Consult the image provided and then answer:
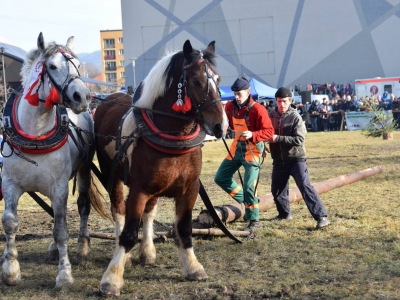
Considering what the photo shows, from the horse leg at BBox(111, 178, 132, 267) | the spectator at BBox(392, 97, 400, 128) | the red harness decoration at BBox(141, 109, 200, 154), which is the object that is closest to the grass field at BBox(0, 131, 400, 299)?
the horse leg at BBox(111, 178, 132, 267)

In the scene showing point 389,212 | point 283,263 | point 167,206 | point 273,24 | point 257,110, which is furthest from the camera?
point 273,24

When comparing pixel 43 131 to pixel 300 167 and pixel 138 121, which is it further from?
pixel 300 167

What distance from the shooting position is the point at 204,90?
520cm

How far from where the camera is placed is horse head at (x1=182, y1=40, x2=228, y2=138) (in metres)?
5.12

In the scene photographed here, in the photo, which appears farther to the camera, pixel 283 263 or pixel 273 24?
pixel 273 24

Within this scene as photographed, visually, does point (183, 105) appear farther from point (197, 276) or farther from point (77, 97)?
point (197, 276)

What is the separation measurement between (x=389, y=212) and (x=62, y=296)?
510 cm

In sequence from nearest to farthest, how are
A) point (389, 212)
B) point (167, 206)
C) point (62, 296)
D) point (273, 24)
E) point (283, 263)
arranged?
point (62, 296) < point (283, 263) < point (389, 212) < point (167, 206) < point (273, 24)

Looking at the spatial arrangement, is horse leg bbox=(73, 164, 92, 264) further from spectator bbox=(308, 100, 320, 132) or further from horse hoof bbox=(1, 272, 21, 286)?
spectator bbox=(308, 100, 320, 132)

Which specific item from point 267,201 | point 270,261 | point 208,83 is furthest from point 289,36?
point 208,83

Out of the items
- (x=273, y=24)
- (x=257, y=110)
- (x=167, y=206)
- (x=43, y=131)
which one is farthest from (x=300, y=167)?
(x=273, y=24)

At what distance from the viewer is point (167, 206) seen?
9.95 meters

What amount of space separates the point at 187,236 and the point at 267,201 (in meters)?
3.40

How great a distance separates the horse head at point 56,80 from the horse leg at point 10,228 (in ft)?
2.68
